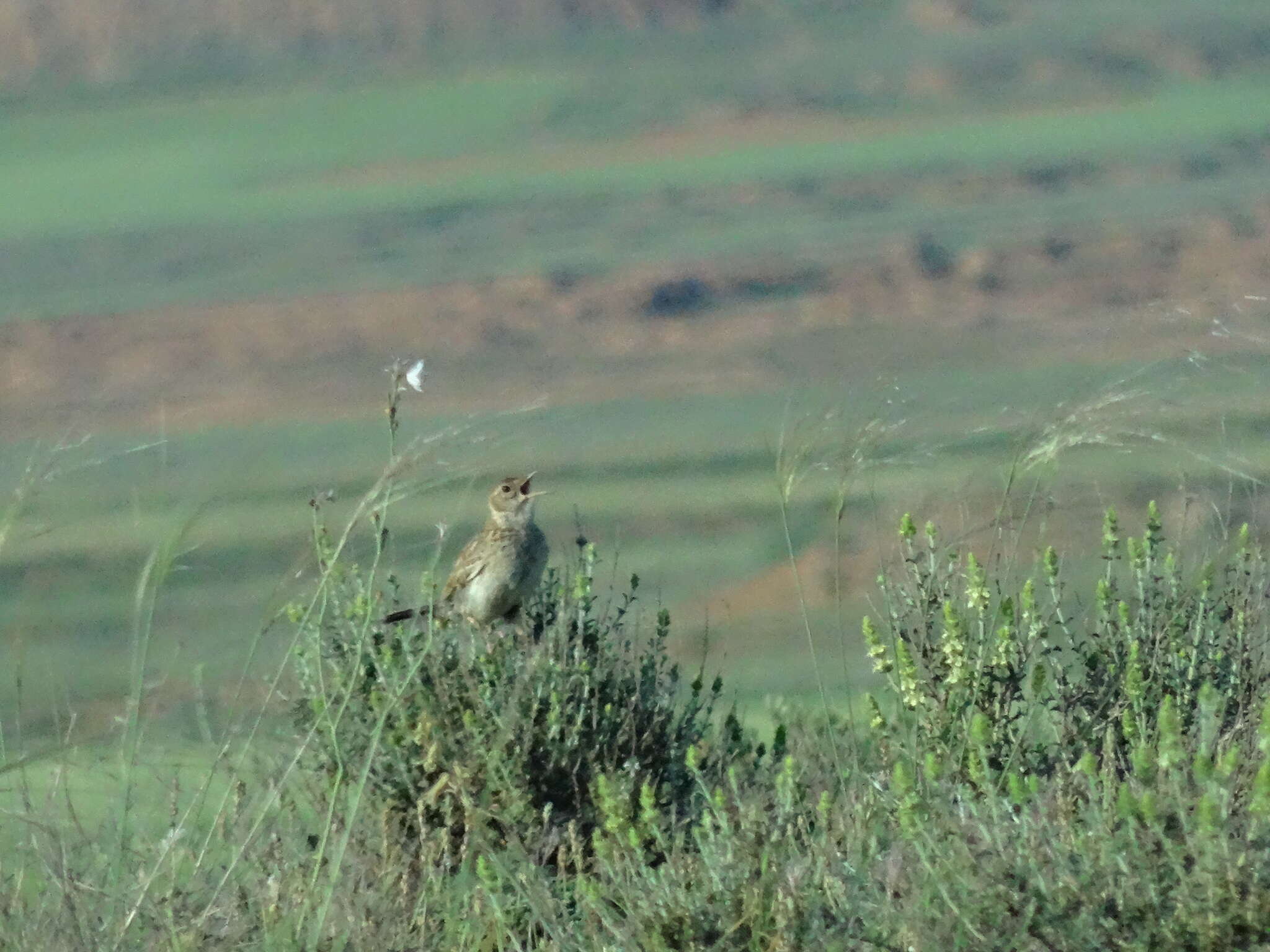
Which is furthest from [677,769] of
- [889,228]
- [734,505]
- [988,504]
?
[889,228]

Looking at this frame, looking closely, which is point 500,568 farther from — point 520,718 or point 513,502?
point 520,718

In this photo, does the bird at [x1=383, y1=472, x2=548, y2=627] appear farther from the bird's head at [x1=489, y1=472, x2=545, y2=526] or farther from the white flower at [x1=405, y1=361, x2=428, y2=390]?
the white flower at [x1=405, y1=361, x2=428, y2=390]

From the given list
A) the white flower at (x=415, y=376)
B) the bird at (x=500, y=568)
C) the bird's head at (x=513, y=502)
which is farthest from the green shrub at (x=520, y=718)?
the white flower at (x=415, y=376)

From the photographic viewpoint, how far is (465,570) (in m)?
6.35

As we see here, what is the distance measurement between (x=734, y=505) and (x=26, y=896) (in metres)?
13.8

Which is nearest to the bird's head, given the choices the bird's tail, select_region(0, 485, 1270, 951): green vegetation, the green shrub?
select_region(0, 485, 1270, 951): green vegetation

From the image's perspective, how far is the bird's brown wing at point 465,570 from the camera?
6.26 metres

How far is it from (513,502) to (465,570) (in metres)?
0.29

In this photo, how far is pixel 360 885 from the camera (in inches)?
152

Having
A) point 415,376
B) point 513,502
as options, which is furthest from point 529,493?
point 415,376

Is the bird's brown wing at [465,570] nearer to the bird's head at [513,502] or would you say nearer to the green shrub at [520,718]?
the bird's head at [513,502]

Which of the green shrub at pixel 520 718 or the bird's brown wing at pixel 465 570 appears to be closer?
the green shrub at pixel 520 718

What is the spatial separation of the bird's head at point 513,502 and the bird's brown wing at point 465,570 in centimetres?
12

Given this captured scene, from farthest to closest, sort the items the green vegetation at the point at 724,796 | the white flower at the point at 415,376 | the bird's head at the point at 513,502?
the bird's head at the point at 513,502
the white flower at the point at 415,376
the green vegetation at the point at 724,796
